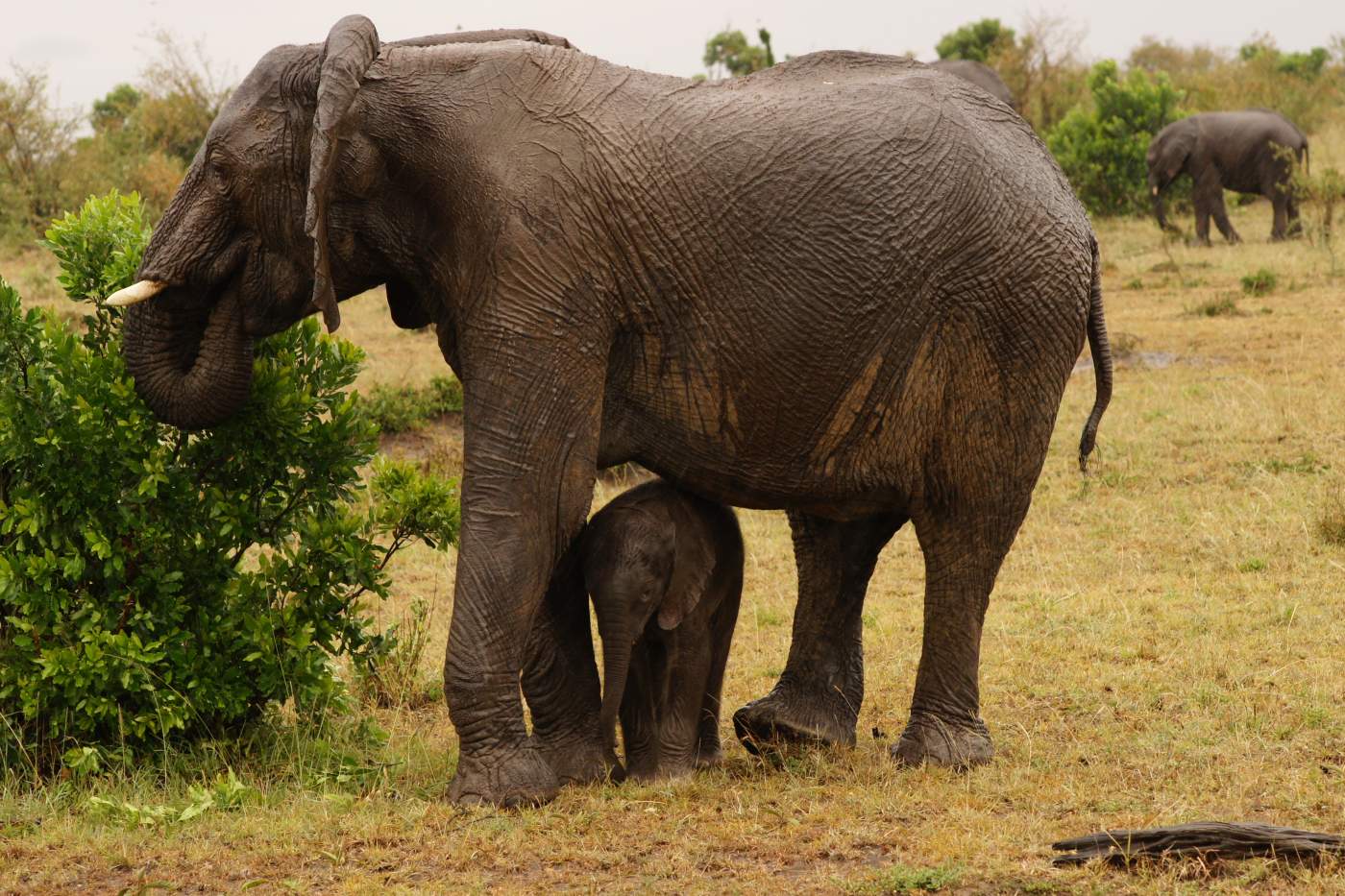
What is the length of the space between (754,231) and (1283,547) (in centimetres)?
480

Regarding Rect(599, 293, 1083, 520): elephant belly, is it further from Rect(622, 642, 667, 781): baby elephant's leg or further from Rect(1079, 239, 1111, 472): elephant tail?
Rect(622, 642, 667, 781): baby elephant's leg

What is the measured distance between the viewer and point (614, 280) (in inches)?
228

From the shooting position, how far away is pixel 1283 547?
30.6 feet

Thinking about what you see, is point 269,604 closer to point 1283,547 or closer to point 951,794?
point 951,794

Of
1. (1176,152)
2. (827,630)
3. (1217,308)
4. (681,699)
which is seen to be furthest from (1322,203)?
A: (681,699)

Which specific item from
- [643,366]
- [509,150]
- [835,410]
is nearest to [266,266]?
[509,150]

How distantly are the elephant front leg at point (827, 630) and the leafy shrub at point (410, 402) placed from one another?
20.4 ft

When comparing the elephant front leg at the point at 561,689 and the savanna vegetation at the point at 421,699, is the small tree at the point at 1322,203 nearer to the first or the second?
the savanna vegetation at the point at 421,699

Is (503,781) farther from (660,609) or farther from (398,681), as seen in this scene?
(398,681)

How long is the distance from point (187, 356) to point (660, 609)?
6.36ft

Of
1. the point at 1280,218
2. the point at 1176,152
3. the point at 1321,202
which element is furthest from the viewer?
the point at 1176,152

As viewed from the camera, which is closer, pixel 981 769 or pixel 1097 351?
pixel 981 769

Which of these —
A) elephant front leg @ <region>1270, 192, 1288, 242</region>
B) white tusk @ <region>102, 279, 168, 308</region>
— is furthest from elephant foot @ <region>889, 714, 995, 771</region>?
elephant front leg @ <region>1270, 192, 1288, 242</region>

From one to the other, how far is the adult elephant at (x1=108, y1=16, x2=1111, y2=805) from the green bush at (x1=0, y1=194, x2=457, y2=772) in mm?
324
